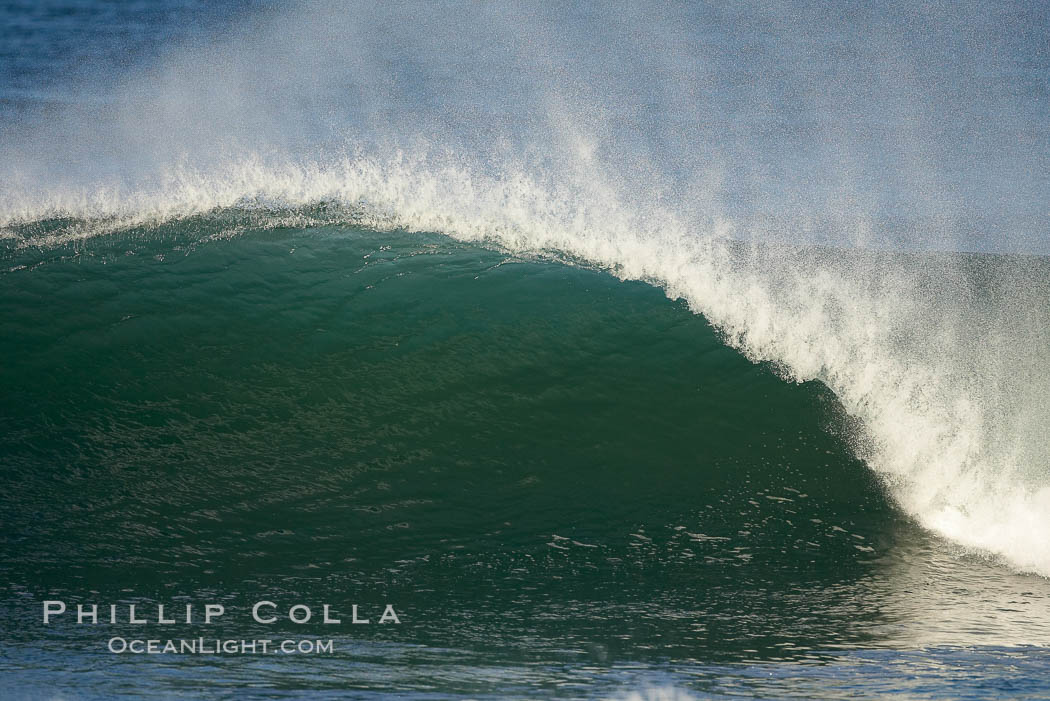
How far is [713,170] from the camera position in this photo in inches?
452

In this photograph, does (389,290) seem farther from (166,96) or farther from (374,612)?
(166,96)

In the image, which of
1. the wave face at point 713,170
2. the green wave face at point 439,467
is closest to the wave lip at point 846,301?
the wave face at point 713,170

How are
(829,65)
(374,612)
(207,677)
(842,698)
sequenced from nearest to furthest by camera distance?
(842,698) → (207,677) → (374,612) → (829,65)

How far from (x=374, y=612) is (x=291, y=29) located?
15837mm

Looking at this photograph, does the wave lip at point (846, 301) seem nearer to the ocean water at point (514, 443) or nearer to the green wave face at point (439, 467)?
the ocean water at point (514, 443)

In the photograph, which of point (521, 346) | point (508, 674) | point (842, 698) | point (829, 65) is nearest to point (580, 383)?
point (521, 346)

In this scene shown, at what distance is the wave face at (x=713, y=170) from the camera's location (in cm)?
542

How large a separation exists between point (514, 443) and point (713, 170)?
292 inches

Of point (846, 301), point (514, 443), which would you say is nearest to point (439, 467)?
point (514, 443)

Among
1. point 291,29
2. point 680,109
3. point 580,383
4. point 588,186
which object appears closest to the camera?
point 580,383

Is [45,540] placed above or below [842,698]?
above

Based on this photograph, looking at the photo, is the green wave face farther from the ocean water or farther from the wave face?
the wave face

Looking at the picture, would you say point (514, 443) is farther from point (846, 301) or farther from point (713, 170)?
point (713, 170)

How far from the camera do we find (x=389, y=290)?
6121 millimetres
